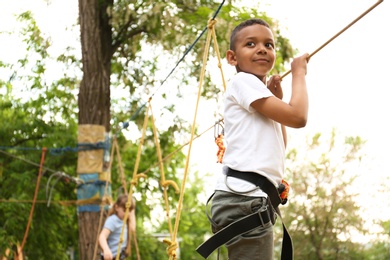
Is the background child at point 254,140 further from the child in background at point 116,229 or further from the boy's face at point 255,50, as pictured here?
the child in background at point 116,229

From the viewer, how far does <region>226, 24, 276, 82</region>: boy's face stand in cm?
252

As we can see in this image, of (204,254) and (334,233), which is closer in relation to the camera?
(204,254)

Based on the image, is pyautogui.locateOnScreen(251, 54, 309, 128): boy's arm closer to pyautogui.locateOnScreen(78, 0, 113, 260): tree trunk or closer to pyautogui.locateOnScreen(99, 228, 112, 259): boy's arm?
pyautogui.locateOnScreen(99, 228, 112, 259): boy's arm

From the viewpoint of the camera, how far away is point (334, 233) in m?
8.91

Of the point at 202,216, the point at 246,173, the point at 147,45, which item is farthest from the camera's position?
the point at 202,216

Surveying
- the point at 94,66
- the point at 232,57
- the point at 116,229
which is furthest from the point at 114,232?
the point at 232,57

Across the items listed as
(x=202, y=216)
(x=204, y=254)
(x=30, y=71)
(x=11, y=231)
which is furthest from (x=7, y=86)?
(x=204, y=254)

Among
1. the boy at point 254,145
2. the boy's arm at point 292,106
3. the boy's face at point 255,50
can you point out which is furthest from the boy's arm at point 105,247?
the boy's arm at point 292,106

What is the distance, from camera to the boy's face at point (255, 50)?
2.52 meters

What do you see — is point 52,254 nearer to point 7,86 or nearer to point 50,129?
point 50,129

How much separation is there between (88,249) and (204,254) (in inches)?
244

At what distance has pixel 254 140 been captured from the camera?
2.40 meters

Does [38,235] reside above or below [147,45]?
below

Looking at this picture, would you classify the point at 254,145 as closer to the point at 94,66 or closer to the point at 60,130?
the point at 94,66
